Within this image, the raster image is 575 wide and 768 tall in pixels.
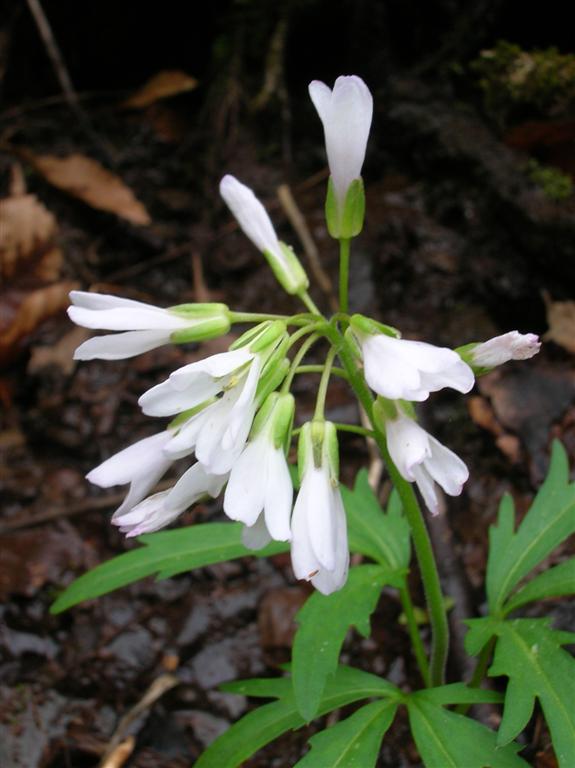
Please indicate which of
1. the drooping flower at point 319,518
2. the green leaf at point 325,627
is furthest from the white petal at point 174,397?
the green leaf at point 325,627

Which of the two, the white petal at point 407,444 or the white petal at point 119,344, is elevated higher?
the white petal at point 119,344

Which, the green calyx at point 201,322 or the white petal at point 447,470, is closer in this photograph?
the white petal at point 447,470

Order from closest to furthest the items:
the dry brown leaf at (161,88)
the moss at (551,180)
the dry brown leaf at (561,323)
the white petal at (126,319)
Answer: the white petal at (126,319) → the dry brown leaf at (561,323) → the moss at (551,180) → the dry brown leaf at (161,88)

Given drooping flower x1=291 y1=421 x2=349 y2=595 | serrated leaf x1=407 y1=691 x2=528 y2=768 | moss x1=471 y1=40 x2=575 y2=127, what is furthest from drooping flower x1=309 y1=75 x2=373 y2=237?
moss x1=471 y1=40 x2=575 y2=127

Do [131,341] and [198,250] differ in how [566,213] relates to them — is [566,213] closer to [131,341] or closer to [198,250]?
[198,250]

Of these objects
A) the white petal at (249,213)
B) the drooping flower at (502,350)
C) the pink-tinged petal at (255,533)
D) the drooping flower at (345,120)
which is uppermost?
the drooping flower at (345,120)

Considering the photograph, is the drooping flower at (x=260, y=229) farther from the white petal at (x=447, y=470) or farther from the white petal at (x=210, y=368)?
the white petal at (x=447, y=470)

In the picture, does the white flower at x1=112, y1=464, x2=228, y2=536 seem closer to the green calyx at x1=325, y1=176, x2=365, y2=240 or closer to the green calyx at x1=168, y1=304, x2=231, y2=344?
the green calyx at x1=168, y1=304, x2=231, y2=344

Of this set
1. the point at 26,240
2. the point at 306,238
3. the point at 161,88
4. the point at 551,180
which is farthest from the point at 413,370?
the point at 161,88
